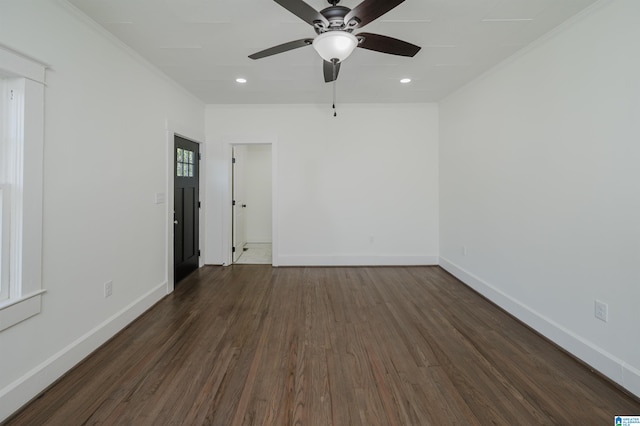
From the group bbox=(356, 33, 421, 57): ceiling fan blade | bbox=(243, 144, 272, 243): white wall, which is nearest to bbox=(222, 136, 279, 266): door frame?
bbox=(243, 144, 272, 243): white wall

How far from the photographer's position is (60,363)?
1.83 m

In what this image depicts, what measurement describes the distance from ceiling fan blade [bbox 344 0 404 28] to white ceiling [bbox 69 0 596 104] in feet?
1.52

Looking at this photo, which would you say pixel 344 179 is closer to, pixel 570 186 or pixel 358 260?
pixel 358 260

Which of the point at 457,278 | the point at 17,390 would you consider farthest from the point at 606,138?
the point at 17,390

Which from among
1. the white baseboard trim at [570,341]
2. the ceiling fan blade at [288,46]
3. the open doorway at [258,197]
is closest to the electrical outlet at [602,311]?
the white baseboard trim at [570,341]

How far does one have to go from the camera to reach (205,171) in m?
4.31

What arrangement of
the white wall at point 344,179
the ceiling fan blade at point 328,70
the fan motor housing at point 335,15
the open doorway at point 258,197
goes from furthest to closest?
1. the open doorway at point 258,197
2. the white wall at point 344,179
3. the ceiling fan blade at point 328,70
4. the fan motor housing at point 335,15

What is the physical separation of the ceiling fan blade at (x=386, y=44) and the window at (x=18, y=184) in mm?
2083

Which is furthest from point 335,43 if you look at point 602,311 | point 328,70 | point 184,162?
point 184,162

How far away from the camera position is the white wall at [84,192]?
1.66 m

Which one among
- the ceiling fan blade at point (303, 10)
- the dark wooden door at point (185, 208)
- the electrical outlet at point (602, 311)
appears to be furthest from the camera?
the dark wooden door at point (185, 208)

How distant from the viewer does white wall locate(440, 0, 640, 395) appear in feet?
5.79

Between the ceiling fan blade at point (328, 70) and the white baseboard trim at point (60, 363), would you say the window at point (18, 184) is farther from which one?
the ceiling fan blade at point (328, 70)

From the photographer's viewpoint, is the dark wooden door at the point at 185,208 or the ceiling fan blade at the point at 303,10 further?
the dark wooden door at the point at 185,208
